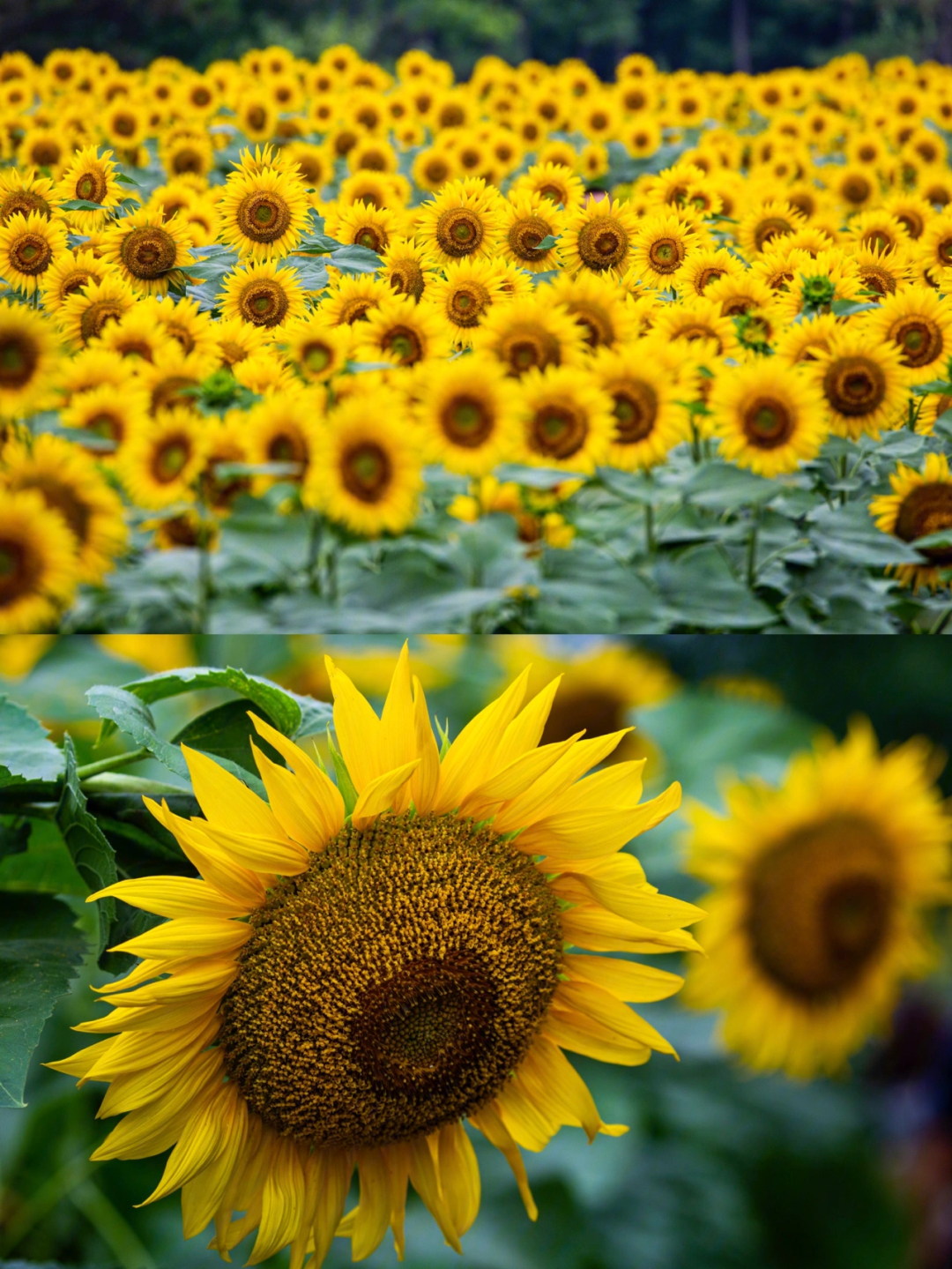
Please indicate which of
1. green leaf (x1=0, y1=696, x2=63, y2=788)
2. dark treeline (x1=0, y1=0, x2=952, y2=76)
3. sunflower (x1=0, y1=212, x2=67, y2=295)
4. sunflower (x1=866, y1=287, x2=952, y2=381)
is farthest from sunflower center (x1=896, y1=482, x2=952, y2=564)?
dark treeline (x1=0, y1=0, x2=952, y2=76)

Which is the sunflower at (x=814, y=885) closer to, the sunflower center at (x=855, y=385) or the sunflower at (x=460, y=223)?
the sunflower center at (x=855, y=385)

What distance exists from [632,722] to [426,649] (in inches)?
16.7

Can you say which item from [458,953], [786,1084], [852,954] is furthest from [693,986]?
[458,953]

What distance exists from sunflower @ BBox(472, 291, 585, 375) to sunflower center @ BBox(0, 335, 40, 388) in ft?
1.13

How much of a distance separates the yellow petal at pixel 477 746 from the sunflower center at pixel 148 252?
1.79 feet

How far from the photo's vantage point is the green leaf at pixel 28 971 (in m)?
0.67

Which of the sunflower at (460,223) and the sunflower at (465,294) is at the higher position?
the sunflower at (460,223)

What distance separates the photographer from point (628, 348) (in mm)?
903

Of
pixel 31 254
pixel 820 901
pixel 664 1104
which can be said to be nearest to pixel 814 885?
pixel 820 901

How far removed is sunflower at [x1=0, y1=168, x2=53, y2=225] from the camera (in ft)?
3.59

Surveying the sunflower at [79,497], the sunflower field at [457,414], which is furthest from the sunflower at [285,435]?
the sunflower at [79,497]

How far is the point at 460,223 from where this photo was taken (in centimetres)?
112

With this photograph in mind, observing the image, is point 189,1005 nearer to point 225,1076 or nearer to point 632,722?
point 225,1076

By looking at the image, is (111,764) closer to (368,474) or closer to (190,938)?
(190,938)
